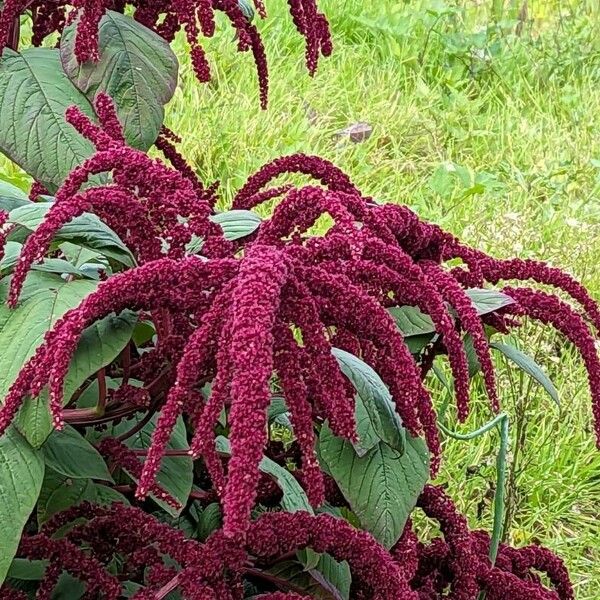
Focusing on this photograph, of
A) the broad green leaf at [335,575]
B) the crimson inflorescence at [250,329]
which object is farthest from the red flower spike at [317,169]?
the broad green leaf at [335,575]

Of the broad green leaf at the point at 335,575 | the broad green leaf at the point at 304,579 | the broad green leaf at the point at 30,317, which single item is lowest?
the broad green leaf at the point at 335,575

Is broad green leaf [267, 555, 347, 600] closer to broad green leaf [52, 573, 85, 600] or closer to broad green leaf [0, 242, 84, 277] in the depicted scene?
broad green leaf [52, 573, 85, 600]

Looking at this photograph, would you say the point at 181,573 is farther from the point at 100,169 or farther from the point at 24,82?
the point at 24,82

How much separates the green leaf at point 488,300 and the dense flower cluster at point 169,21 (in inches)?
10.9

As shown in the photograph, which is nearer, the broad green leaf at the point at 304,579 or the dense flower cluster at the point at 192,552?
the dense flower cluster at the point at 192,552

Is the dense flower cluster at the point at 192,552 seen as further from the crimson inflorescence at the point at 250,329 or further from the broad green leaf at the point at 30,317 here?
the broad green leaf at the point at 30,317

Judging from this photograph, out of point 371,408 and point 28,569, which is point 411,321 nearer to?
point 371,408

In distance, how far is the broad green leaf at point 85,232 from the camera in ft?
2.76

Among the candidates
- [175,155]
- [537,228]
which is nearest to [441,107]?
[537,228]

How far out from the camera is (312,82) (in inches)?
149

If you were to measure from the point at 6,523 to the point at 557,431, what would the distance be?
1.66 m

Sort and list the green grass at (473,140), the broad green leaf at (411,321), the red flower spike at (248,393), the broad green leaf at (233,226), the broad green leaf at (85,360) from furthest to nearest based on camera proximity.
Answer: the green grass at (473,140)
the broad green leaf at (411,321)
the broad green leaf at (233,226)
the broad green leaf at (85,360)
the red flower spike at (248,393)

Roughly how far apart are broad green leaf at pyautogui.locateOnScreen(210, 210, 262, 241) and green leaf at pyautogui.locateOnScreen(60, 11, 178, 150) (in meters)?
0.13

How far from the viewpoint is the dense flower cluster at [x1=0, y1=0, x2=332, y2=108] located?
95cm
